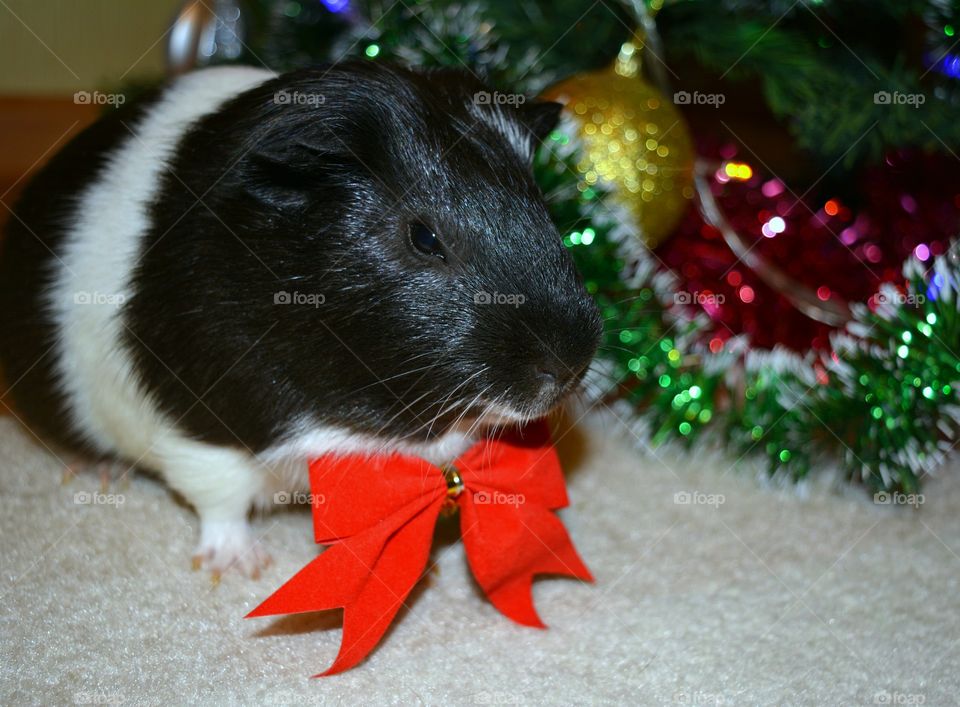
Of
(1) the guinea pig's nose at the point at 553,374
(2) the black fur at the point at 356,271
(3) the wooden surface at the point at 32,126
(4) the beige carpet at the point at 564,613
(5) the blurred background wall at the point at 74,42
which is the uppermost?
(2) the black fur at the point at 356,271

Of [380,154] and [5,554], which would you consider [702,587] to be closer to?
[380,154]

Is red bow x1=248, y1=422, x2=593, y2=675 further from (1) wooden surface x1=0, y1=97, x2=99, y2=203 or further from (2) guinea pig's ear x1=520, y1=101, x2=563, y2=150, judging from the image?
(1) wooden surface x1=0, y1=97, x2=99, y2=203

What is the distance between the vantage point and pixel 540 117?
1741mm

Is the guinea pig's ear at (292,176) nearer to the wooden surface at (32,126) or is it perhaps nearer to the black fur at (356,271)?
the black fur at (356,271)

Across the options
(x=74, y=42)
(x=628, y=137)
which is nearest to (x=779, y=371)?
(x=628, y=137)

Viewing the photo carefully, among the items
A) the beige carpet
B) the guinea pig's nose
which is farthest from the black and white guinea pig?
the beige carpet

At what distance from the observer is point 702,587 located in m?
1.79

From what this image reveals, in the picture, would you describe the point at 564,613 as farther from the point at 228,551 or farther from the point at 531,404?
the point at 228,551

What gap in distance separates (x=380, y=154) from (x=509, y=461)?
59 cm

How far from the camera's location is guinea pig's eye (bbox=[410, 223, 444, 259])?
4.79 feet

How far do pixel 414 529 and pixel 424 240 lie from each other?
0.49 metres

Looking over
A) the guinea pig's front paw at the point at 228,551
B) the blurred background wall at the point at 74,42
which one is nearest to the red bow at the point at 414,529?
the guinea pig's front paw at the point at 228,551

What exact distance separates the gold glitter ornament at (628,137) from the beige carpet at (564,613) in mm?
679

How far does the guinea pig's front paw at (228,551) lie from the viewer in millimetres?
1728
